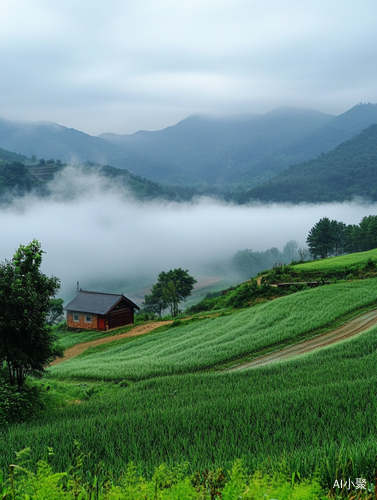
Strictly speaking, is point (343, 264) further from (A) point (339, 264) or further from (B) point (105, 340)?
(B) point (105, 340)

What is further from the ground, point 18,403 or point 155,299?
point 18,403

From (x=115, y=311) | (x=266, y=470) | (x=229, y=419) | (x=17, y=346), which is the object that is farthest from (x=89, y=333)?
(x=266, y=470)

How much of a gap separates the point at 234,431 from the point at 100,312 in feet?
150

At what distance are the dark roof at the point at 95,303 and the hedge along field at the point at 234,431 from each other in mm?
39250

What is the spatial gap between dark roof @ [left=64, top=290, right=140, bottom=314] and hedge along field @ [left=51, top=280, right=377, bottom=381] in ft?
43.8

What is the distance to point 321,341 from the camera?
26312 millimetres

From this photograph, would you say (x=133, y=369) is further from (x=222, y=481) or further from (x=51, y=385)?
(x=222, y=481)

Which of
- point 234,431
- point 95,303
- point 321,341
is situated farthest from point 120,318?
point 234,431

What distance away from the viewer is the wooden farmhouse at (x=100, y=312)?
53.2 m

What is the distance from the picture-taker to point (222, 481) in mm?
4891

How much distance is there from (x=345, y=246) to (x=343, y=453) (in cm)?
9376

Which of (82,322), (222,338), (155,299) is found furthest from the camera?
(155,299)

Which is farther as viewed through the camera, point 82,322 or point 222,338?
point 82,322

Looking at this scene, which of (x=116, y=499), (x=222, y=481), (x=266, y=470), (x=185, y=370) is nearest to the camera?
(x=116, y=499)
